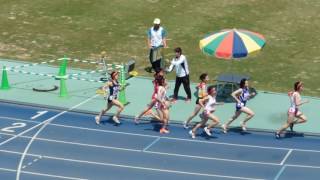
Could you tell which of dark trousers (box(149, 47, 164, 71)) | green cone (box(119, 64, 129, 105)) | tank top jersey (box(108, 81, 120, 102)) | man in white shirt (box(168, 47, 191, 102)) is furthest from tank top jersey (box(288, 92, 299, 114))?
dark trousers (box(149, 47, 164, 71))

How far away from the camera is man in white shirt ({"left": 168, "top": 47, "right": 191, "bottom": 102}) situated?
74.4ft

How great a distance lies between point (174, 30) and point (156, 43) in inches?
211

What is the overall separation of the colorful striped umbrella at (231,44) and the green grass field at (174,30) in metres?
2.98

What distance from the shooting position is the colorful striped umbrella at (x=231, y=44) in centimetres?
2216

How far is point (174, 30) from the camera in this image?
3056 centimetres

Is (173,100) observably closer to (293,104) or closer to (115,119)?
(115,119)

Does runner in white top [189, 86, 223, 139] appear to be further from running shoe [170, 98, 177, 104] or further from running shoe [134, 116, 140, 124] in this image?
running shoe [170, 98, 177, 104]

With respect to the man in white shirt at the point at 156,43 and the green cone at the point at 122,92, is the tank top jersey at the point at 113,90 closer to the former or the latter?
the green cone at the point at 122,92

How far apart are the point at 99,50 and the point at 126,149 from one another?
955 cm

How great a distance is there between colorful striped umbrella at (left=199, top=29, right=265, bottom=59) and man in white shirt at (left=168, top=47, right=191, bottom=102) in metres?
0.76

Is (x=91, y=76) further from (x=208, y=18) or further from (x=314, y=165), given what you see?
(x=314, y=165)

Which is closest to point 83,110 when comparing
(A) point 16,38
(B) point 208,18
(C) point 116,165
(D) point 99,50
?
(C) point 116,165

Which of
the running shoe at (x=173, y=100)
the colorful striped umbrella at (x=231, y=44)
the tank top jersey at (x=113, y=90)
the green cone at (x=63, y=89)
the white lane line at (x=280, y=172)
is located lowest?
the white lane line at (x=280, y=172)

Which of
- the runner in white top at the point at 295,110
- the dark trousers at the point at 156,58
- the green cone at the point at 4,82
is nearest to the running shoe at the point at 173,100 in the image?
the dark trousers at the point at 156,58
